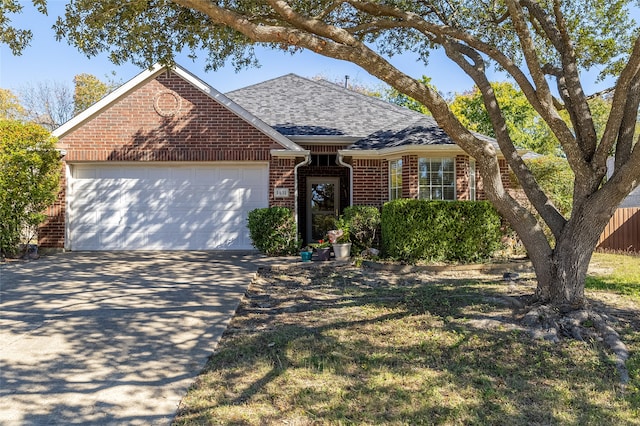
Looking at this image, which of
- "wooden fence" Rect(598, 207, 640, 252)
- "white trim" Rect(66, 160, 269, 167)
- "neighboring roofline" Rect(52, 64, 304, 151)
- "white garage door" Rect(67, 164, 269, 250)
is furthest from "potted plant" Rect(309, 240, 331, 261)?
"wooden fence" Rect(598, 207, 640, 252)

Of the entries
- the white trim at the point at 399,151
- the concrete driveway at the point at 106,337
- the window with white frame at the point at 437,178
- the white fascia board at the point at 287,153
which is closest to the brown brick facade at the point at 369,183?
the white trim at the point at 399,151

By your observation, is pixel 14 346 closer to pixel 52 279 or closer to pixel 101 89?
pixel 52 279

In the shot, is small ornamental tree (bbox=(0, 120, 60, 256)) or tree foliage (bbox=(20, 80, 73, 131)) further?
tree foliage (bbox=(20, 80, 73, 131))

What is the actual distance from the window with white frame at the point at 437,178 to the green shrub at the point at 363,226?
1.53 meters

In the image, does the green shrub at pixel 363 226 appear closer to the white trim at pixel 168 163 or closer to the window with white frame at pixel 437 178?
the window with white frame at pixel 437 178

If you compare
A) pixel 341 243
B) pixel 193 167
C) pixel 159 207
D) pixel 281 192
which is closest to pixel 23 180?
pixel 159 207

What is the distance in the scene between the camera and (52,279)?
8141mm

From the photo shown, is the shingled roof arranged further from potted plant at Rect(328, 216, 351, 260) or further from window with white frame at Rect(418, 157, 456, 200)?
potted plant at Rect(328, 216, 351, 260)

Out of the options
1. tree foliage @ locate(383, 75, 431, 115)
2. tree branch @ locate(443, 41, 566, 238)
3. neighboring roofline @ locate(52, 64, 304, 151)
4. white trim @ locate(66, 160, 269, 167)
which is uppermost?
tree foliage @ locate(383, 75, 431, 115)

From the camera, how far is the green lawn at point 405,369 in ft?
10.8

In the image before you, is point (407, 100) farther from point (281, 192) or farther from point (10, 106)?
point (10, 106)

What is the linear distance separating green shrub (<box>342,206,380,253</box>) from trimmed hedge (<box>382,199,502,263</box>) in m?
0.79

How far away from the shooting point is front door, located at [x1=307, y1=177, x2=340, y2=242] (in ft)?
47.0

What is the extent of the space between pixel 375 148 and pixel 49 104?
33.0 m
